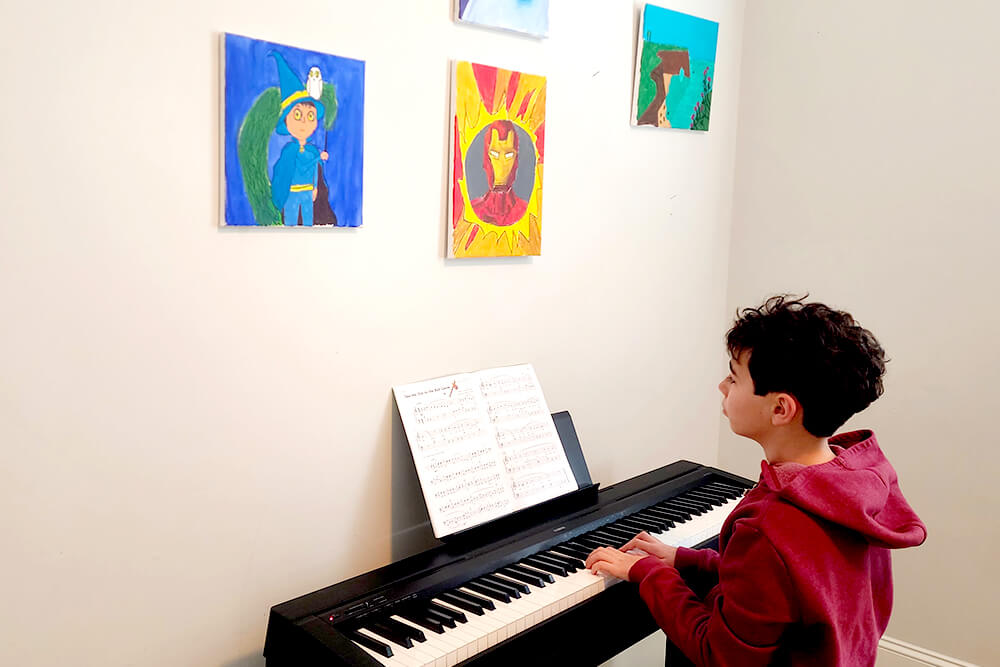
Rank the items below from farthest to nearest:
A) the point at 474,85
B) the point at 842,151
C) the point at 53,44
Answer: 1. the point at 842,151
2. the point at 474,85
3. the point at 53,44

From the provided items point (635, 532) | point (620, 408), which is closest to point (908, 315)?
point (620, 408)

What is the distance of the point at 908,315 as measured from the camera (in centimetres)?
A: 257

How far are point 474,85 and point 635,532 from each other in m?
1.02

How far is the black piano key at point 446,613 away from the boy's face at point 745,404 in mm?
560

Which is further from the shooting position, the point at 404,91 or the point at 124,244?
the point at 404,91

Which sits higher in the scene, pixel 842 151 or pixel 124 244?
pixel 842 151

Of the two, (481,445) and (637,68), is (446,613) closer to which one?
(481,445)

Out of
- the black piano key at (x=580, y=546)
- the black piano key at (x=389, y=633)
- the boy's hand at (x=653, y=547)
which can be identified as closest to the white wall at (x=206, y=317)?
the black piano key at (x=389, y=633)

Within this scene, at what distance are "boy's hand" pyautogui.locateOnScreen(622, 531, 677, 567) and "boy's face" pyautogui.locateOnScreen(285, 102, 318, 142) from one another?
995mm

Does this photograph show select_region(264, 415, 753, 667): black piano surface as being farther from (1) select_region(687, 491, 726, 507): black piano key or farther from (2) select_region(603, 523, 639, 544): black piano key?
(1) select_region(687, 491, 726, 507): black piano key

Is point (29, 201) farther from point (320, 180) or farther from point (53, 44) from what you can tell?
point (320, 180)

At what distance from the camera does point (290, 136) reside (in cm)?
156

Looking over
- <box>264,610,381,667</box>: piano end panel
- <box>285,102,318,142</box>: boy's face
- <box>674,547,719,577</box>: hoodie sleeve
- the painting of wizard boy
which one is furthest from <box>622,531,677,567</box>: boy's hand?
<box>285,102,318,142</box>: boy's face

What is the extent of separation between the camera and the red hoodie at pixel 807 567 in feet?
4.39
